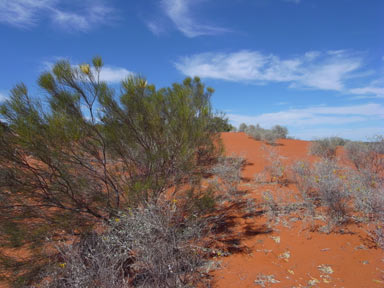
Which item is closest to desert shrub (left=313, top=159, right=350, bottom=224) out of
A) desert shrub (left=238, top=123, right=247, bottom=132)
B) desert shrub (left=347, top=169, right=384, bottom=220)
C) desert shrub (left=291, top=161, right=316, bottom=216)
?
desert shrub (left=347, top=169, right=384, bottom=220)

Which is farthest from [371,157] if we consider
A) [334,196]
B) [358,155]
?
[334,196]

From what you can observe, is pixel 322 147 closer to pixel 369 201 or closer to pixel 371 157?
pixel 371 157

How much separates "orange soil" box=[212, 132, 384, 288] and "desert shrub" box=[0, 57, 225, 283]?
5.65ft

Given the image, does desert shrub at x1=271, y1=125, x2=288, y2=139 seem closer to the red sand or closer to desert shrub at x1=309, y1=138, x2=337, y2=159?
desert shrub at x1=309, y1=138, x2=337, y2=159

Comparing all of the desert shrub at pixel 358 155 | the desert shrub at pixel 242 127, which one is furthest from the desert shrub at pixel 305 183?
the desert shrub at pixel 242 127

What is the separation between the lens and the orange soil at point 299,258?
282 cm

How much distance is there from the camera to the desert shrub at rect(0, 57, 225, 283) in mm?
2904

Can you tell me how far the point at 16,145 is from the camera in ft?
9.53

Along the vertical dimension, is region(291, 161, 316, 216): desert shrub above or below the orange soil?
above

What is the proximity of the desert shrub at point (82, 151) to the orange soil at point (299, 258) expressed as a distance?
1721 millimetres

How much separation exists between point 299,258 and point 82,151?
417 centimetres

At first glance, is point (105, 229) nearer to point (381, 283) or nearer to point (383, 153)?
point (381, 283)

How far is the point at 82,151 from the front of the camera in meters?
3.59

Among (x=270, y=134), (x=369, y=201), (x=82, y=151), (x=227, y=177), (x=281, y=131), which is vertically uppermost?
(x=281, y=131)
